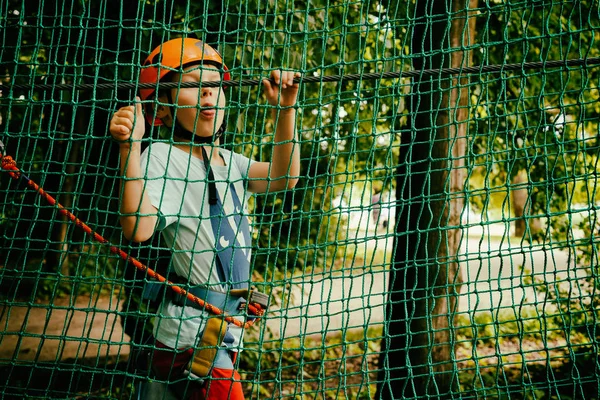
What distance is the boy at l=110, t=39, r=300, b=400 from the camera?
1.77 metres

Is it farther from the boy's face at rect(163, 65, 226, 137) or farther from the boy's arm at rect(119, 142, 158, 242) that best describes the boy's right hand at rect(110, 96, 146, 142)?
the boy's face at rect(163, 65, 226, 137)

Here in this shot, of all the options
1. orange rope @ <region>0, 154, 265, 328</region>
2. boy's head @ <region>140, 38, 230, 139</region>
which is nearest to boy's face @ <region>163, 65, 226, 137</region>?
boy's head @ <region>140, 38, 230, 139</region>

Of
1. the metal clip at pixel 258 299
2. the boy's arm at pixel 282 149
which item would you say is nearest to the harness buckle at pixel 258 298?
the metal clip at pixel 258 299

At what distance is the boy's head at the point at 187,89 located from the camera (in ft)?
6.32

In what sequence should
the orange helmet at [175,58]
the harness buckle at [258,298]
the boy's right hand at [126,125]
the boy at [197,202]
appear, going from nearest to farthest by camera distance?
the boy's right hand at [126,125] → the boy at [197,202] → the harness buckle at [258,298] → the orange helmet at [175,58]

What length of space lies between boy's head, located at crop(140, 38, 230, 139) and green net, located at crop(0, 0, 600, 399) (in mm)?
65

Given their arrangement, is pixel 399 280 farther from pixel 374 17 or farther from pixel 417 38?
pixel 374 17

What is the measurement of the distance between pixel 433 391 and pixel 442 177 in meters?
1.09

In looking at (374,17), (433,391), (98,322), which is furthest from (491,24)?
(98,322)

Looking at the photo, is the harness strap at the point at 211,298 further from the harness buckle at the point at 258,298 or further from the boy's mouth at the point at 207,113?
the boy's mouth at the point at 207,113

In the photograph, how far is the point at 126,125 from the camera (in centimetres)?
167

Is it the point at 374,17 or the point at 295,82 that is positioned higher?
the point at 374,17

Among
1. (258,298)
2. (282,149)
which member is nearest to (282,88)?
(282,149)

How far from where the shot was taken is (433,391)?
297 cm
